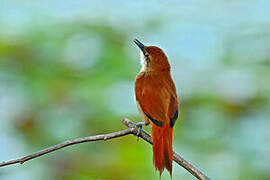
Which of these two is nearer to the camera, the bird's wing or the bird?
the bird

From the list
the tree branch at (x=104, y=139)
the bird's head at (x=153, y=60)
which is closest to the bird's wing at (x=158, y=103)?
the tree branch at (x=104, y=139)

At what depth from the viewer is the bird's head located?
146 inches

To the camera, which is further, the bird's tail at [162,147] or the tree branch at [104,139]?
the bird's tail at [162,147]

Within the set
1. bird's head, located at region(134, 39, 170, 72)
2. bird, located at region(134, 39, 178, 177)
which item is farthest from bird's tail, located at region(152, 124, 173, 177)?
bird's head, located at region(134, 39, 170, 72)

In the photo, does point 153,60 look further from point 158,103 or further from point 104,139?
point 104,139

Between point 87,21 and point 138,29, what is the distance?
2.62ft

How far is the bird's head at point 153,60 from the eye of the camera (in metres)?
3.72

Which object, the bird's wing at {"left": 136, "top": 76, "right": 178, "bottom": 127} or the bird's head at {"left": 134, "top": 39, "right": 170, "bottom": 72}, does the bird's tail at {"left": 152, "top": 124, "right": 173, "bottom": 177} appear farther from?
the bird's head at {"left": 134, "top": 39, "right": 170, "bottom": 72}

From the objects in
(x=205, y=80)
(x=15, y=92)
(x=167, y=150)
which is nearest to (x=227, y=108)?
(x=205, y=80)

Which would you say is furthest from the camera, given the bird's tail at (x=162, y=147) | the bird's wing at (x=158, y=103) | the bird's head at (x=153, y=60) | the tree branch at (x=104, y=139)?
the bird's head at (x=153, y=60)

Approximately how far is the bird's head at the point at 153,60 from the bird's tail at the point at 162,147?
2.50 feet

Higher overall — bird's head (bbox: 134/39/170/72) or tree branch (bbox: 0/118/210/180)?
bird's head (bbox: 134/39/170/72)

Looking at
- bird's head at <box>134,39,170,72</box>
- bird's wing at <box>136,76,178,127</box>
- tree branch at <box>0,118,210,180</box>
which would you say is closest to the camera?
tree branch at <box>0,118,210,180</box>

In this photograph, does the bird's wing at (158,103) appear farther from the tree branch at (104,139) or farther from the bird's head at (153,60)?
the bird's head at (153,60)
